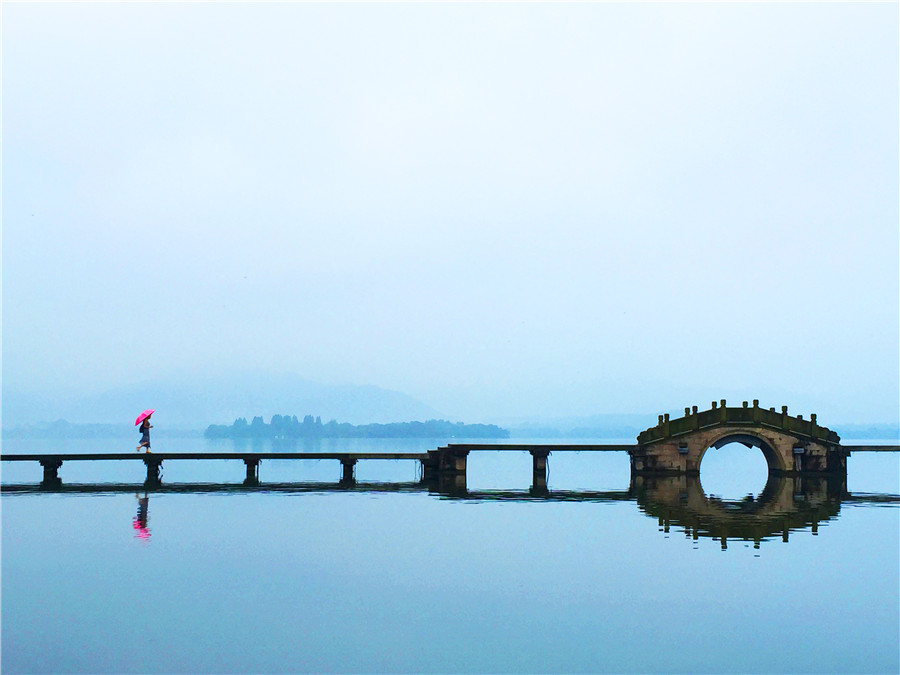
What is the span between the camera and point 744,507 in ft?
126

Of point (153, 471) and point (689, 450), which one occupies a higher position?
point (689, 450)

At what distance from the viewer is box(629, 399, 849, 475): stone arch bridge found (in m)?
48.2

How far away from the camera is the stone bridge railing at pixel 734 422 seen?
48031 mm

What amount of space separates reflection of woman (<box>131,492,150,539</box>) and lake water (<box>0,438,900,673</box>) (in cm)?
27

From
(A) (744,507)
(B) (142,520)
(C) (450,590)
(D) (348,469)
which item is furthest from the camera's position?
(D) (348,469)

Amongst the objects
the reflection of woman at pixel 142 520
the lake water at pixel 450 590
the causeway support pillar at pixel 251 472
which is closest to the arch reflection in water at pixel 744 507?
the lake water at pixel 450 590

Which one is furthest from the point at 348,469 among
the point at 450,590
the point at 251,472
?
the point at 450,590

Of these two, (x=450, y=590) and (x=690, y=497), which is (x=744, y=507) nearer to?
(x=690, y=497)

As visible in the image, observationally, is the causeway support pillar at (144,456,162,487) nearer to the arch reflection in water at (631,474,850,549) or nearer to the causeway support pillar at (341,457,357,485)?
the causeway support pillar at (341,457,357,485)

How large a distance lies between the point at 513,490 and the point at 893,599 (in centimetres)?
3183

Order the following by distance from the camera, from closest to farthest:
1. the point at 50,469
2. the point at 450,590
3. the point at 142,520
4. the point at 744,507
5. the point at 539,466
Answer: the point at 450,590 → the point at 142,520 → the point at 744,507 → the point at 50,469 → the point at 539,466

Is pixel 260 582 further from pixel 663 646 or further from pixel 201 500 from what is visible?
pixel 201 500

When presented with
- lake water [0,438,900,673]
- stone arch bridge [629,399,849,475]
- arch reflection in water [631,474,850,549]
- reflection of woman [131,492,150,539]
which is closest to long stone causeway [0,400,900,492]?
stone arch bridge [629,399,849,475]

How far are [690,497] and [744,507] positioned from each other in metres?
2.82
